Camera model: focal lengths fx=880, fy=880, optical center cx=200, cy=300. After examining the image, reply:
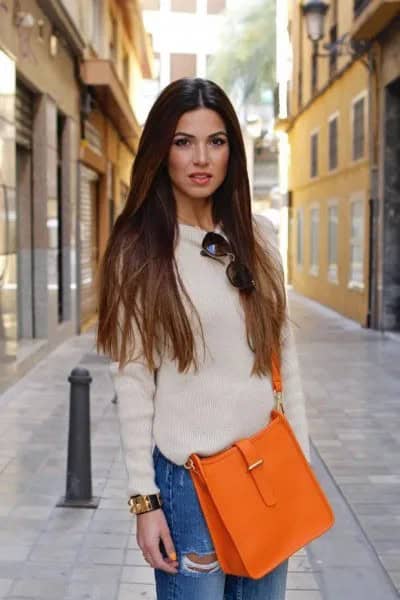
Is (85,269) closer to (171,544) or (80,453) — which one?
(80,453)

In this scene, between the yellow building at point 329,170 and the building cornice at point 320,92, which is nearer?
the yellow building at point 329,170

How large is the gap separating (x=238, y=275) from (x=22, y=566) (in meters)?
2.59

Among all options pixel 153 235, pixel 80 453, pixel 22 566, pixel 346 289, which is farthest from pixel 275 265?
pixel 346 289

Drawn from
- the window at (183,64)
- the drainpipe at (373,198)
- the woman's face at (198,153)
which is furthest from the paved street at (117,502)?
the window at (183,64)

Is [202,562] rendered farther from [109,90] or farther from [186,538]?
[109,90]

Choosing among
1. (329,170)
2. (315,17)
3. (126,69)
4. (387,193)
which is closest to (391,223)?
(387,193)

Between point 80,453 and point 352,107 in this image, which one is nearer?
point 80,453

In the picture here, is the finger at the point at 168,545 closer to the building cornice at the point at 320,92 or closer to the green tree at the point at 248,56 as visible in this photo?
the building cornice at the point at 320,92

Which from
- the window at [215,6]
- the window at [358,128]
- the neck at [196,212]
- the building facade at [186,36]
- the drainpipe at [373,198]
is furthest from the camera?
the window at [215,6]

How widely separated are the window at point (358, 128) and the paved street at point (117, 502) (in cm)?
758

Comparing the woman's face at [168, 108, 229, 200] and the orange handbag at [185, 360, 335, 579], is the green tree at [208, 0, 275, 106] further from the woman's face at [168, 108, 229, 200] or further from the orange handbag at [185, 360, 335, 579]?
the orange handbag at [185, 360, 335, 579]

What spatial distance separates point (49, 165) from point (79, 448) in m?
7.33

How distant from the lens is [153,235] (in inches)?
83.5

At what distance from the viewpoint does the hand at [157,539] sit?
2.02 m
